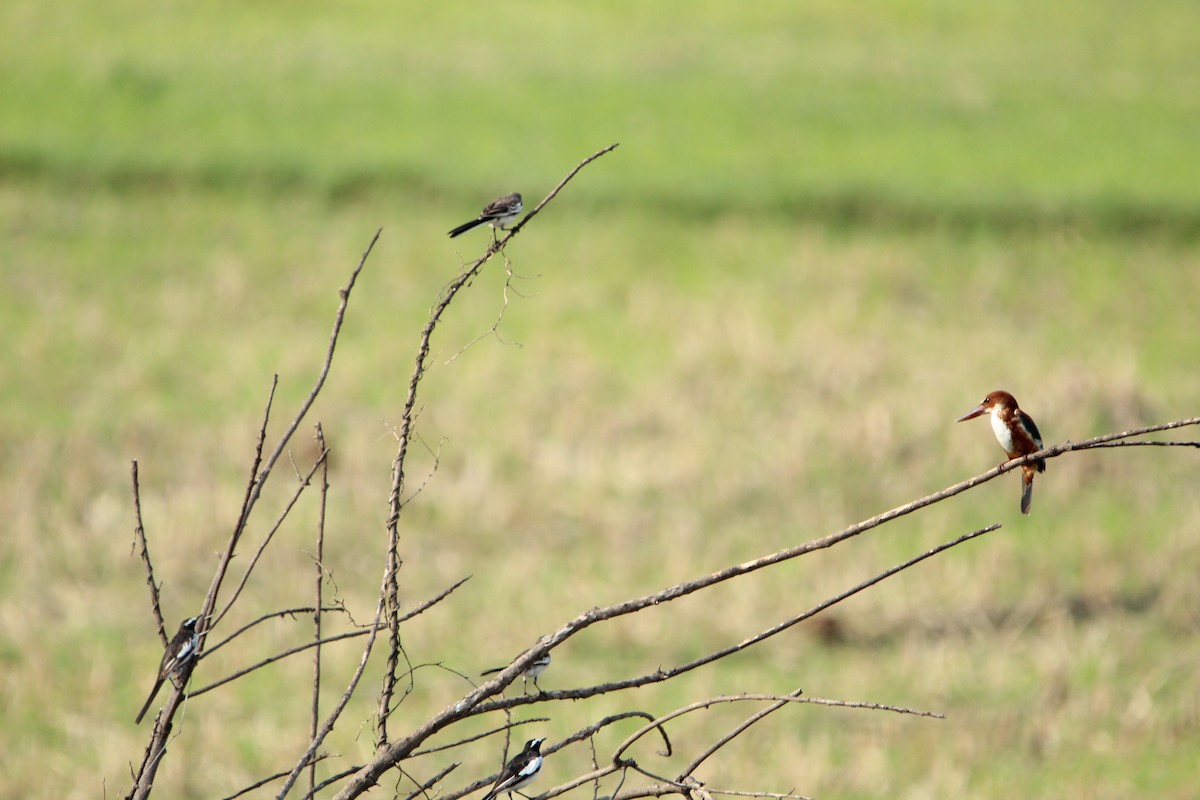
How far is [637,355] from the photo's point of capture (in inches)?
619

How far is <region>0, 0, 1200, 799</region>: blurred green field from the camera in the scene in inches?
404

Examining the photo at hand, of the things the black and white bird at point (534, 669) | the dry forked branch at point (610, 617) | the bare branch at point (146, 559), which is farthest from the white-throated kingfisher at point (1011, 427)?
the bare branch at point (146, 559)

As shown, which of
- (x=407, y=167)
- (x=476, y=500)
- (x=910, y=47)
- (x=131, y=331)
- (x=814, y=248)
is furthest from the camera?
(x=910, y=47)

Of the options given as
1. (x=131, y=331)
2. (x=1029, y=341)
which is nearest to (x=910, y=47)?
(x=1029, y=341)

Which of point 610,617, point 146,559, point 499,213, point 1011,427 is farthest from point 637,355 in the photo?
point 610,617

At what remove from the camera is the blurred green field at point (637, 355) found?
1027 cm

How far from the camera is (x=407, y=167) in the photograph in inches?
793

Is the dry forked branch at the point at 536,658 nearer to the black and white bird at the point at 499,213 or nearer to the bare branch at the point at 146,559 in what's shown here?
the bare branch at the point at 146,559

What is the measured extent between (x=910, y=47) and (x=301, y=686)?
17888 millimetres

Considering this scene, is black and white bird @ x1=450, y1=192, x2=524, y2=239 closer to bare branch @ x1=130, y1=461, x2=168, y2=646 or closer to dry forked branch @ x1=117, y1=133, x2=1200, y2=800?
dry forked branch @ x1=117, y1=133, x2=1200, y2=800

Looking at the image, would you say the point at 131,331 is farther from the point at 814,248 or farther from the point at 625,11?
the point at 625,11

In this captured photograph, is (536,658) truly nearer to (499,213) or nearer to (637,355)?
(499,213)

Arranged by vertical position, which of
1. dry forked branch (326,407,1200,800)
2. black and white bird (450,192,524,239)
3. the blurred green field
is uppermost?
the blurred green field

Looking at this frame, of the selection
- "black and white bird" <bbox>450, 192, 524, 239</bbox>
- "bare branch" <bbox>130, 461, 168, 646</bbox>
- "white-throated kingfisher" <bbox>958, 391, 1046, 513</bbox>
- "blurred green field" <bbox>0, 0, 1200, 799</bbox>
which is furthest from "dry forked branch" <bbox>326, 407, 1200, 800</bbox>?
"blurred green field" <bbox>0, 0, 1200, 799</bbox>
